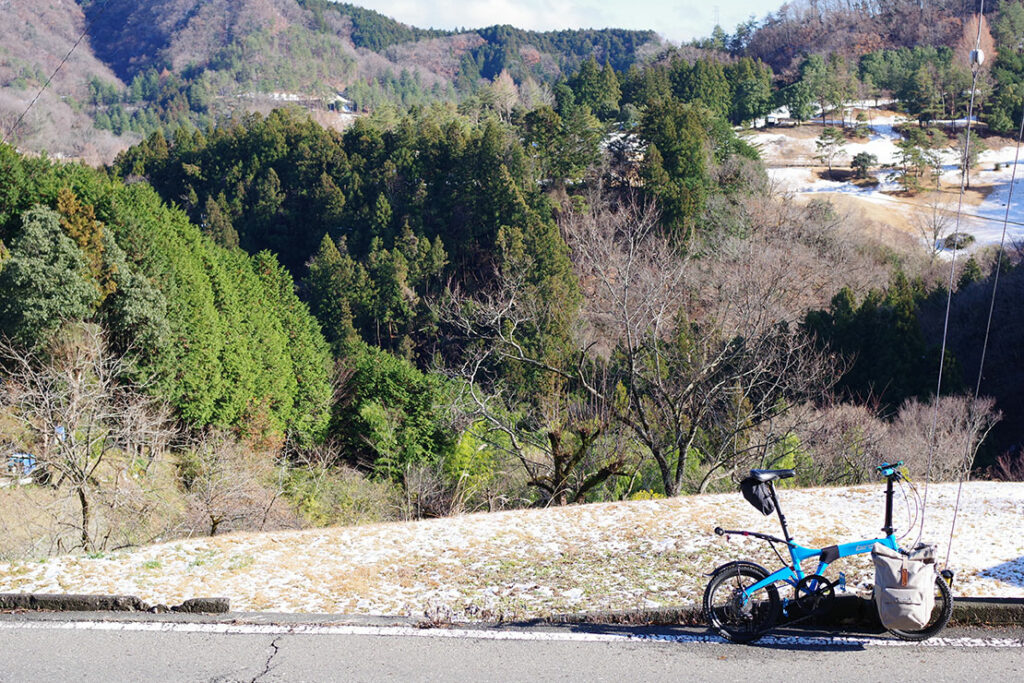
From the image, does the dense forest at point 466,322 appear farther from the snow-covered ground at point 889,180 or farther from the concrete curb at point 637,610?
the concrete curb at point 637,610

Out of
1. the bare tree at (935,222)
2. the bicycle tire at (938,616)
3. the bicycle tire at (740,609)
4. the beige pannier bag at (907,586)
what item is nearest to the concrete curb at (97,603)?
the bicycle tire at (740,609)

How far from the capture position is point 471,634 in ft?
16.2

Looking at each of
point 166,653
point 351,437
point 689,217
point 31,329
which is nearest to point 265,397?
point 351,437

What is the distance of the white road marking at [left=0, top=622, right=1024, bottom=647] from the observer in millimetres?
4605

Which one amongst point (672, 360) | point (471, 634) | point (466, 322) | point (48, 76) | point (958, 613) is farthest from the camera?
point (48, 76)

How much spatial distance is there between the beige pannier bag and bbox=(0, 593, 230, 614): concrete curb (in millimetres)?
3946

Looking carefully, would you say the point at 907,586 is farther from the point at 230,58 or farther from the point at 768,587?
the point at 230,58

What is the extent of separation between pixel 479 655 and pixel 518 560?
7.08 feet

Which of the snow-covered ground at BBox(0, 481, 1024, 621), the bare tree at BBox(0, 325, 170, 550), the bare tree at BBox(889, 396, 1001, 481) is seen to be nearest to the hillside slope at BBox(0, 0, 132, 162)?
the bare tree at BBox(0, 325, 170, 550)

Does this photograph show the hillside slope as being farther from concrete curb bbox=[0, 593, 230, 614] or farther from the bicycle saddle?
the bicycle saddle

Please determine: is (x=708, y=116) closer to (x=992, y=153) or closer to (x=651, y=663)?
(x=992, y=153)

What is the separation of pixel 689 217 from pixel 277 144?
29409 millimetres

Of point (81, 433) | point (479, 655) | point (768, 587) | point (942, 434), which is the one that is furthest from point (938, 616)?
point (942, 434)

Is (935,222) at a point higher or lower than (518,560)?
higher
